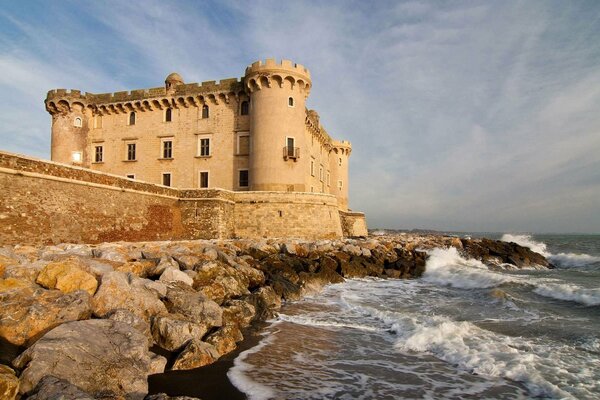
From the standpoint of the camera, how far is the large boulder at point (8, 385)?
3.77 meters

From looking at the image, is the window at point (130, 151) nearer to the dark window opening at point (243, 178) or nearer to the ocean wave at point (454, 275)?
the dark window opening at point (243, 178)

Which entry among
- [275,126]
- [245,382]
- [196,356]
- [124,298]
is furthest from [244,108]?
[245,382]

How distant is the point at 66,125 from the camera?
28.7 m

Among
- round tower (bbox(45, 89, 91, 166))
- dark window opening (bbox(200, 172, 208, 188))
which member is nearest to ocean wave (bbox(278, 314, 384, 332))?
dark window opening (bbox(200, 172, 208, 188))

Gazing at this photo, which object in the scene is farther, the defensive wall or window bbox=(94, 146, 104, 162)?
window bbox=(94, 146, 104, 162)

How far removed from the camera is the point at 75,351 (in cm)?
467

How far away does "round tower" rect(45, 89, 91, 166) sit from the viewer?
1120 inches

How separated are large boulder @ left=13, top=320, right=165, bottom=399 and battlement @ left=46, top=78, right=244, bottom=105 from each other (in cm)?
2275

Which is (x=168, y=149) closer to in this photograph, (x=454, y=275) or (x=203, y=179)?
(x=203, y=179)

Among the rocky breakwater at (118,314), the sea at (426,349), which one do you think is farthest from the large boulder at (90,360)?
the sea at (426,349)

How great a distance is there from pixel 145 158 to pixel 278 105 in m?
11.3

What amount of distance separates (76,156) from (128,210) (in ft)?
51.1

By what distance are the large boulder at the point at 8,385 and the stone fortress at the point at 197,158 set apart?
36.8ft

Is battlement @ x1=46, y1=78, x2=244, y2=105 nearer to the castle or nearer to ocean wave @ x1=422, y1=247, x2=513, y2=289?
the castle
